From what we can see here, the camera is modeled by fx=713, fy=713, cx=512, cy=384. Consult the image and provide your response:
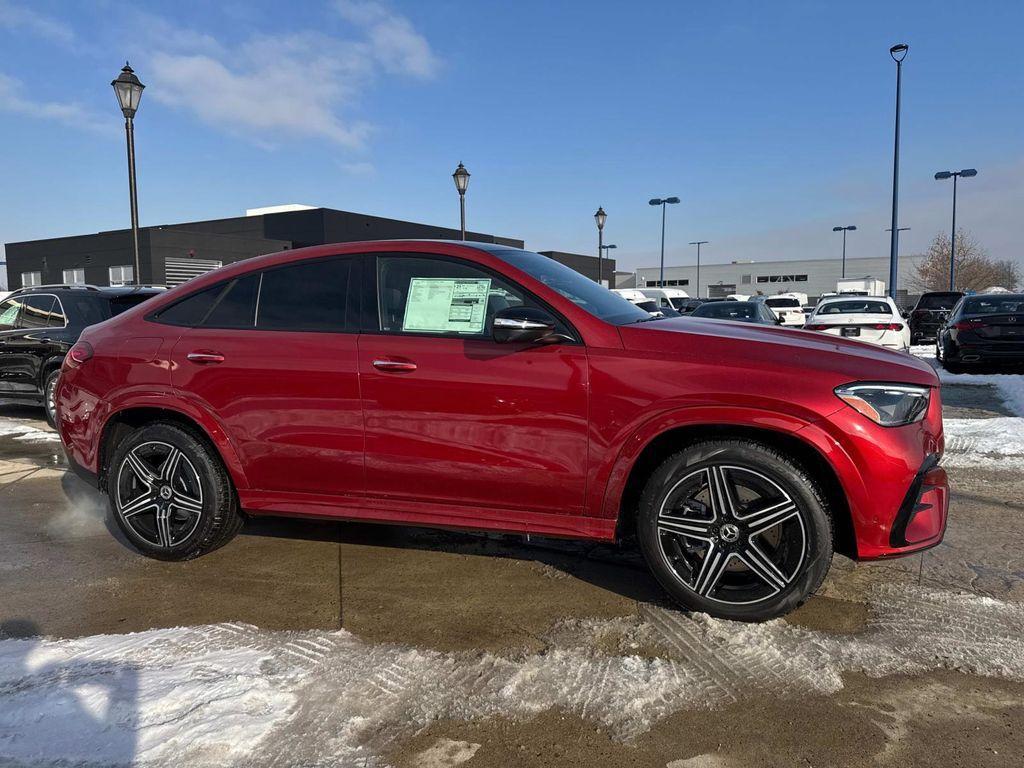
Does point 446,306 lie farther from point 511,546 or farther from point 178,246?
point 178,246

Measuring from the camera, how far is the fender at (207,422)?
3756mm

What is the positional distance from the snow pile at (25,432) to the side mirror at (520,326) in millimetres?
6758

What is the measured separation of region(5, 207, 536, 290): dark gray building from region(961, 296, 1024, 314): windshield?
1238 inches

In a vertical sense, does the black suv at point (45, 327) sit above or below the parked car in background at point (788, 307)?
below

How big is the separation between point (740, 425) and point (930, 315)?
67.8ft

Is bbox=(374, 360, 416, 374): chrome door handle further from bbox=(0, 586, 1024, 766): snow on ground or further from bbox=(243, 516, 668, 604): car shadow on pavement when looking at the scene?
bbox=(0, 586, 1024, 766): snow on ground

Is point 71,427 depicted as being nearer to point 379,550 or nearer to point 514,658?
point 379,550

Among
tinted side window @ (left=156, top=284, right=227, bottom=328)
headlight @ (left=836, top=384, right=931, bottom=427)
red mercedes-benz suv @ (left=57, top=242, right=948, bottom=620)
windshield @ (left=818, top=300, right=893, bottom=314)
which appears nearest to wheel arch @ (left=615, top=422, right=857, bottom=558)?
red mercedes-benz suv @ (left=57, top=242, right=948, bottom=620)

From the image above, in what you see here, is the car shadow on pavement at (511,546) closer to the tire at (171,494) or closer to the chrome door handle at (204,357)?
the tire at (171,494)

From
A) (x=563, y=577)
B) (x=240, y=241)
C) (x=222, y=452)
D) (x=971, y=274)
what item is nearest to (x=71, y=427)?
(x=222, y=452)

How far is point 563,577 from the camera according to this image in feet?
12.2

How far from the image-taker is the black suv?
805 centimetres

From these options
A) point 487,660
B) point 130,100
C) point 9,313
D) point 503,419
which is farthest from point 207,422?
point 130,100

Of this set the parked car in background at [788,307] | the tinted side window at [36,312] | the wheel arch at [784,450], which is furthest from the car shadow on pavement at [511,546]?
the parked car in background at [788,307]
